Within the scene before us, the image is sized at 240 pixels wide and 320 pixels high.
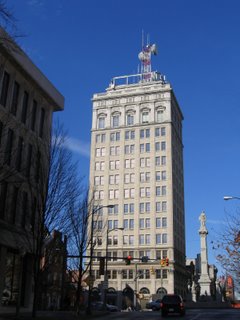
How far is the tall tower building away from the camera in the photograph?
105 meters

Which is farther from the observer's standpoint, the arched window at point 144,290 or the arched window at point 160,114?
the arched window at point 160,114

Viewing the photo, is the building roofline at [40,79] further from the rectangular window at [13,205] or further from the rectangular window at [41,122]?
the rectangular window at [13,205]

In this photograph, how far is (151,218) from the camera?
4254 inches

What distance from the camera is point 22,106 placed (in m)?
33.2

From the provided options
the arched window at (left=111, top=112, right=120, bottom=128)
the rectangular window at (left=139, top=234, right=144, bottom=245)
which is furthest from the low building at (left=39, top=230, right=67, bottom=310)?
the arched window at (left=111, top=112, right=120, bottom=128)

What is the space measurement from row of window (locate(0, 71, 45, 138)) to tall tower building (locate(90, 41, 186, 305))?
6594cm

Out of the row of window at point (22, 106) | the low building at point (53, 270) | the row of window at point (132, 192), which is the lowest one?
the low building at point (53, 270)

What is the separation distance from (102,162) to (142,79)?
29605mm

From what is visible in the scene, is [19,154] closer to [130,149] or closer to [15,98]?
[15,98]

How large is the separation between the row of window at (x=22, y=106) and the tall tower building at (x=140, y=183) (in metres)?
65.9

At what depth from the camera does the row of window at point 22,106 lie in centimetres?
3102

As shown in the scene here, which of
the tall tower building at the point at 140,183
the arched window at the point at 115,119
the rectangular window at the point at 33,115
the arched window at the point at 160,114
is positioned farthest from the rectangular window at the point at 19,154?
the arched window at the point at 115,119

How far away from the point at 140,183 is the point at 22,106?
264ft

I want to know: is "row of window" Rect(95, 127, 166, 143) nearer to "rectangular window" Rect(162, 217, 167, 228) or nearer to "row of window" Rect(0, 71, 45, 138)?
"rectangular window" Rect(162, 217, 167, 228)
